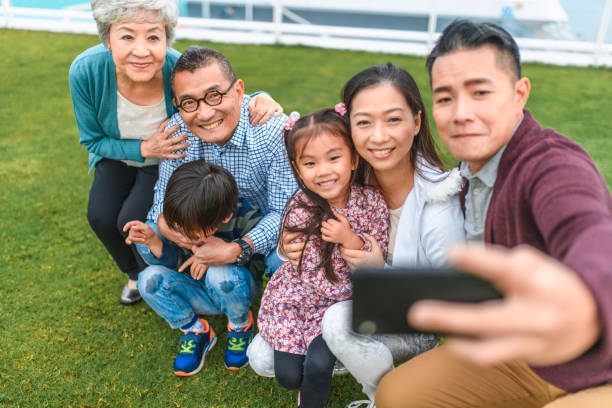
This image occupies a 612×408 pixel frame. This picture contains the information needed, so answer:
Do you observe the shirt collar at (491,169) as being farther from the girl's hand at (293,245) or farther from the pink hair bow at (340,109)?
the girl's hand at (293,245)

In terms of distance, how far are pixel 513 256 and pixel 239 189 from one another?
1771 millimetres

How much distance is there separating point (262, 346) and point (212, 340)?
0.43 metres

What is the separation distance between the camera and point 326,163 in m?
1.86

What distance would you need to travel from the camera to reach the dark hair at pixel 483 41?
1401 mm

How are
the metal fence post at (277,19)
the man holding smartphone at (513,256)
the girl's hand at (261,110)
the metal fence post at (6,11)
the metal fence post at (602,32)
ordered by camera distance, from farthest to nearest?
→ the metal fence post at (6,11), the metal fence post at (277,19), the metal fence post at (602,32), the girl's hand at (261,110), the man holding smartphone at (513,256)

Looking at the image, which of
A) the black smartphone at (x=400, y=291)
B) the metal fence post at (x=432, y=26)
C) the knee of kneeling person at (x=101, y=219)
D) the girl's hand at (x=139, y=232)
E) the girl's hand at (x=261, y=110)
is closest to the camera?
the black smartphone at (x=400, y=291)

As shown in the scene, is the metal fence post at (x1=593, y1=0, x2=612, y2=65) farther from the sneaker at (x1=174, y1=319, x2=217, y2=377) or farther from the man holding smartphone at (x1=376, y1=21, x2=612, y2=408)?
the sneaker at (x1=174, y1=319, x2=217, y2=377)

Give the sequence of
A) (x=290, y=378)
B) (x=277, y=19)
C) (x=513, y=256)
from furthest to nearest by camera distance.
→ (x=277, y=19) < (x=290, y=378) < (x=513, y=256)

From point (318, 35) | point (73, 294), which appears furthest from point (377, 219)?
point (318, 35)

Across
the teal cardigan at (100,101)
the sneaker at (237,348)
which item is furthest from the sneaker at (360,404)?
the teal cardigan at (100,101)

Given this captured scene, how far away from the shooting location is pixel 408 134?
180 cm

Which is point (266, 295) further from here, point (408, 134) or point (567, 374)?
point (567, 374)

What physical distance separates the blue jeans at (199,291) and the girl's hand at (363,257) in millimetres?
549

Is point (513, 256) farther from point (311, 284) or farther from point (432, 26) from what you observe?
point (432, 26)
